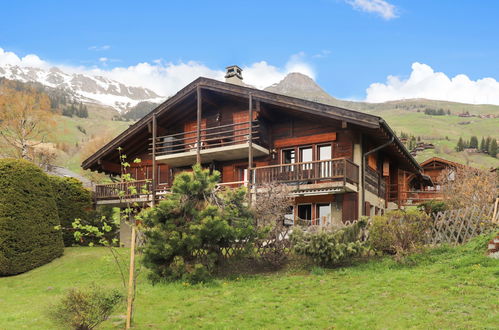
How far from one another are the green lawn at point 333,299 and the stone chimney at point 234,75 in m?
14.0

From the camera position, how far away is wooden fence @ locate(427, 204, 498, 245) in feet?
55.7

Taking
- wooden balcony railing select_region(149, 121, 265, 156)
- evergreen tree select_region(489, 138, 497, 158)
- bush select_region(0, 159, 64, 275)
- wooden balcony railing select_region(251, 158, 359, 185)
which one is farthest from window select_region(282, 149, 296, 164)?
evergreen tree select_region(489, 138, 497, 158)

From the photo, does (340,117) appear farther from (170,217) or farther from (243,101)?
(170,217)

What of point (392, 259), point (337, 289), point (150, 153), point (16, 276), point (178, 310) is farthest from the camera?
point (150, 153)

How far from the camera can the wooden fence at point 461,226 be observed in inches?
668

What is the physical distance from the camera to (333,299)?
1328 centimetres

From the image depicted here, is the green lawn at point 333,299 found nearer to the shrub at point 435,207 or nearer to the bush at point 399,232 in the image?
the bush at point 399,232

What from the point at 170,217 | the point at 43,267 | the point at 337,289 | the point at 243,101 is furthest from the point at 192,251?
the point at 243,101

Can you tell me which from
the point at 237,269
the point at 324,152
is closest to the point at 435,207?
the point at 324,152

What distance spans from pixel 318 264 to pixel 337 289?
2471 mm

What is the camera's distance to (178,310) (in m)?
13.3

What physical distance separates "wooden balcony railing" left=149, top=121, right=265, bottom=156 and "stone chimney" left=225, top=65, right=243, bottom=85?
3.10 metres

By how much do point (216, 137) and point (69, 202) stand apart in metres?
8.19

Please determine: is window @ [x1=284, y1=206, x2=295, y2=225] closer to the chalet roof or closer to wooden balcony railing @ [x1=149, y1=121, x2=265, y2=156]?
wooden balcony railing @ [x1=149, y1=121, x2=265, y2=156]
